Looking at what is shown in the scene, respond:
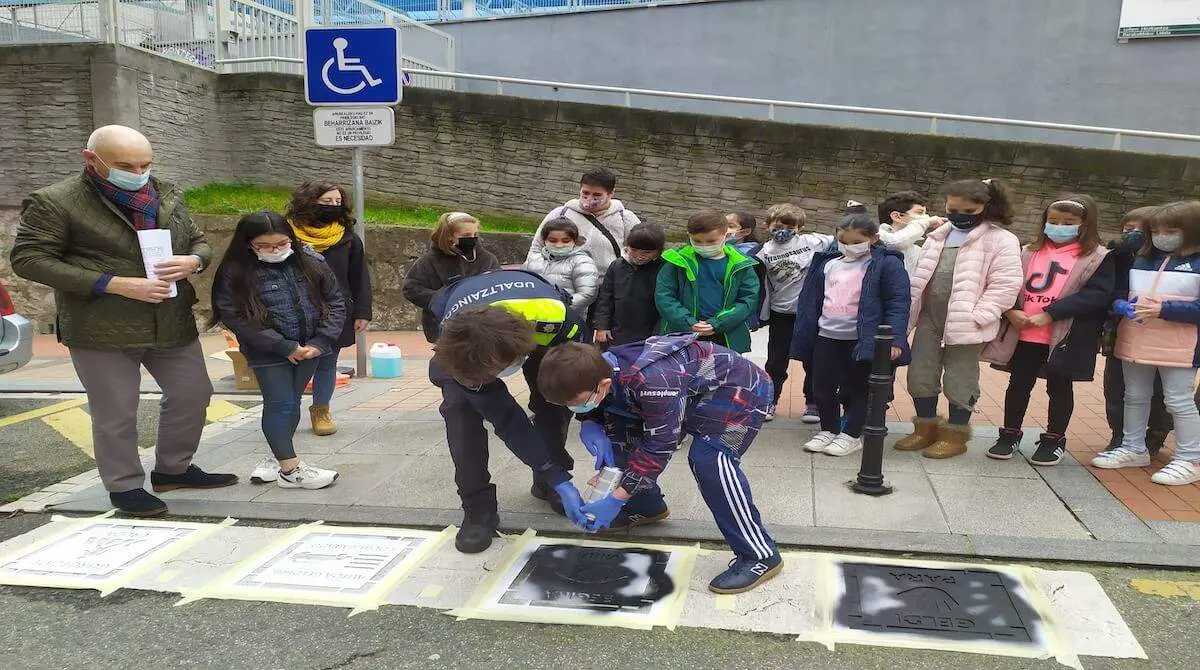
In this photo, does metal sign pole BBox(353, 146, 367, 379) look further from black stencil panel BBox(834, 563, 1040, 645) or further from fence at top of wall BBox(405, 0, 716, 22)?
fence at top of wall BBox(405, 0, 716, 22)

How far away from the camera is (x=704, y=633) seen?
109 inches

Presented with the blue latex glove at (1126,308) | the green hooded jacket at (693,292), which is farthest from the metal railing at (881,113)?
the green hooded jacket at (693,292)

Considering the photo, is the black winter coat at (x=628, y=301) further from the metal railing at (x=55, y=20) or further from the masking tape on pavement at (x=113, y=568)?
the metal railing at (x=55, y=20)

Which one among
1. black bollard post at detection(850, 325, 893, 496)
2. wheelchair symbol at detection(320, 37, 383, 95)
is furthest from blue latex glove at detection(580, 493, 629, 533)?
wheelchair symbol at detection(320, 37, 383, 95)

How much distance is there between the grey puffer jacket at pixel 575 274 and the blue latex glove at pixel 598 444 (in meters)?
1.91

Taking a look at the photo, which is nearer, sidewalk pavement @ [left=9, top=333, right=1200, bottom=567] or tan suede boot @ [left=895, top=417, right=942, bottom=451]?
sidewalk pavement @ [left=9, top=333, right=1200, bottom=567]

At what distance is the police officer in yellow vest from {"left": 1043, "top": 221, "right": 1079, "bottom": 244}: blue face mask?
2.73 meters

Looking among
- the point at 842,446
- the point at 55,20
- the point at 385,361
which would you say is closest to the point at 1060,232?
the point at 842,446

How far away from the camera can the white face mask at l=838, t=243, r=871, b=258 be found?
4461mm

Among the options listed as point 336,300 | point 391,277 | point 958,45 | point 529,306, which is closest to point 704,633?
point 529,306

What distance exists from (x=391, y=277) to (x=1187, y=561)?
8.99m

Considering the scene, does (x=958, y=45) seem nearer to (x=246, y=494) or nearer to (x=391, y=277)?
(x=391, y=277)

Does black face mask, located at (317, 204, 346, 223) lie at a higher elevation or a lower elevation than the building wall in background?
lower

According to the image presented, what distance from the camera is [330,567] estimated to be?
132 inches
